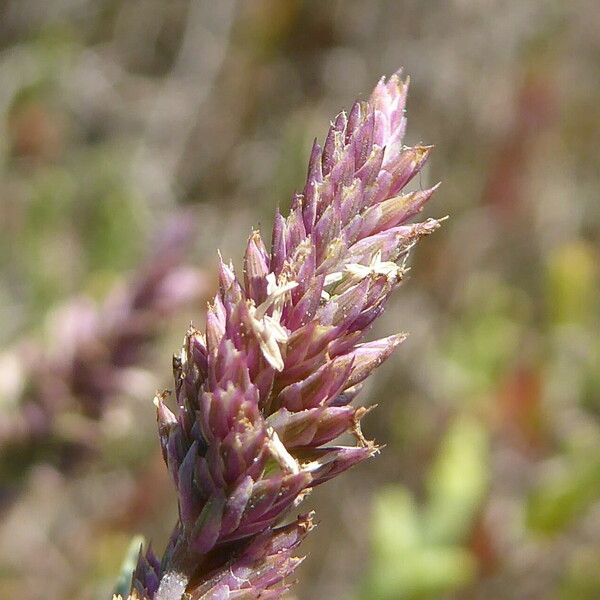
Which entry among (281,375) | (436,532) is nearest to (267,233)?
(436,532)

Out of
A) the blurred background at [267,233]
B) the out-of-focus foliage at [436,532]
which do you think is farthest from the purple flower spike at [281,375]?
the out-of-focus foliage at [436,532]

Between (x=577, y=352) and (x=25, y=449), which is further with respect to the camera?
(x=577, y=352)

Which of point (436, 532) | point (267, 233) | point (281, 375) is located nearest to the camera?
point (281, 375)

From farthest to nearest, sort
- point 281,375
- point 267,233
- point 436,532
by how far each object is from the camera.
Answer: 1. point 267,233
2. point 436,532
3. point 281,375

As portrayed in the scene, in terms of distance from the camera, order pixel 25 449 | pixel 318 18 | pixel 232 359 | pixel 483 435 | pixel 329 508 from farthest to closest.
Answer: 1. pixel 318 18
2. pixel 329 508
3. pixel 483 435
4. pixel 25 449
5. pixel 232 359

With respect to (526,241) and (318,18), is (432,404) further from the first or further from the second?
(318,18)

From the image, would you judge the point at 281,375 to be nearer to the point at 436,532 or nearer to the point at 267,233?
the point at 436,532

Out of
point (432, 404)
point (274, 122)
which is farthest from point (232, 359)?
point (274, 122)
